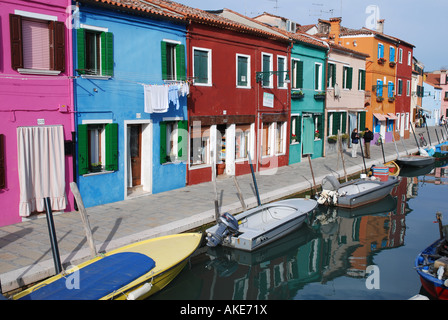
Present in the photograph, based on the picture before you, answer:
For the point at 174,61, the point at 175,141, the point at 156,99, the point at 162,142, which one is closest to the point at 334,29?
the point at 174,61

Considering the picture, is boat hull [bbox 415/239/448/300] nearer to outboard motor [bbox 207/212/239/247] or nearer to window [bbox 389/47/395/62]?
outboard motor [bbox 207/212/239/247]

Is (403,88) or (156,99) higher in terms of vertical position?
(403,88)

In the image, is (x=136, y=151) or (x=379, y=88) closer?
(x=136, y=151)

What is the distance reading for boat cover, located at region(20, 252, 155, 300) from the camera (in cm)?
651

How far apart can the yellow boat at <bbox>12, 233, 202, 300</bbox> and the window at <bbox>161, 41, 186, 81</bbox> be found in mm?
6901

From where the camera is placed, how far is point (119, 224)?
1013 centimetres

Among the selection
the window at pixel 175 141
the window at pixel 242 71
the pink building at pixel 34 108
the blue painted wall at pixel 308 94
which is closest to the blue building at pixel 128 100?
the window at pixel 175 141

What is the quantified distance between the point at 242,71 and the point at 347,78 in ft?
37.4

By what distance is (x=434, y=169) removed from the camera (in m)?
25.2

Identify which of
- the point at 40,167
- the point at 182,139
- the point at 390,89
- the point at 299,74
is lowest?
the point at 40,167

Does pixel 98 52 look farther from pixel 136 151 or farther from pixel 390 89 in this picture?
pixel 390 89

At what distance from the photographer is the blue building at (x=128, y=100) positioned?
37.2ft

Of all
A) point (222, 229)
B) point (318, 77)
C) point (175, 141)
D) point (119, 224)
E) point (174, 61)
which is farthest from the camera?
point (318, 77)
